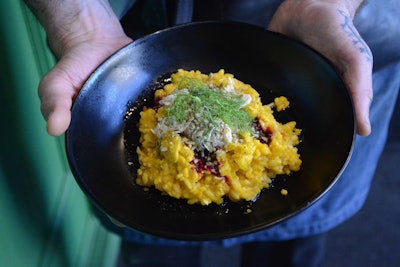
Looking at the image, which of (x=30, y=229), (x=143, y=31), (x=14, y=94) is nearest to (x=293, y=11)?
(x=143, y=31)

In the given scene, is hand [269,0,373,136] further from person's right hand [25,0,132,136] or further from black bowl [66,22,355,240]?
person's right hand [25,0,132,136]

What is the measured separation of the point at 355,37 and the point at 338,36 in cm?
4

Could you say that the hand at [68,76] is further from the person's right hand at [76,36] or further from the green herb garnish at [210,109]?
the green herb garnish at [210,109]

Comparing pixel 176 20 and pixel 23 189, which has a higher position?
pixel 176 20

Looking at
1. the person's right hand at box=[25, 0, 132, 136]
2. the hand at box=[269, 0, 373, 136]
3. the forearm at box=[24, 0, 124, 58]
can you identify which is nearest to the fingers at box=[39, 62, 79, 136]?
the person's right hand at box=[25, 0, 132, 136]

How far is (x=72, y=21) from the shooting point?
1.09 m

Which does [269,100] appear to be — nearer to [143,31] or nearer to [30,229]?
[143,31]

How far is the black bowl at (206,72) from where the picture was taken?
87 centimetres

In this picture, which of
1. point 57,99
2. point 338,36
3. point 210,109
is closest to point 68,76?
point 57,99

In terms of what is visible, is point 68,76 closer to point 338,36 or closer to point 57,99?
point 57,99

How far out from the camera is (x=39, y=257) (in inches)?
45.5

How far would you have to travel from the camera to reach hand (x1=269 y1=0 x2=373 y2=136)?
0.95 metres

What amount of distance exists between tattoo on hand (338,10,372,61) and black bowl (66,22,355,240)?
0.07m

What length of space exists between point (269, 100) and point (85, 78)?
1.37ft
